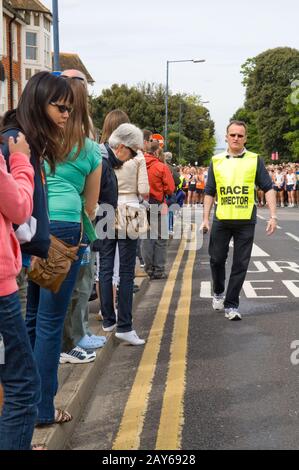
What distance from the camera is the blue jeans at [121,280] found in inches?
246

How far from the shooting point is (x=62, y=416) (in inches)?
161

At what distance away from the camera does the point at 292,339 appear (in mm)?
6598

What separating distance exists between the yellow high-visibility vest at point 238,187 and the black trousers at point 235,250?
13 cm

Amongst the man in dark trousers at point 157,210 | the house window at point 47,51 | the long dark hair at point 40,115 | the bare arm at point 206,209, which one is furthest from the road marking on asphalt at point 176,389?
the house window at point 47,51

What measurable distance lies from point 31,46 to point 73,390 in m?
47.0

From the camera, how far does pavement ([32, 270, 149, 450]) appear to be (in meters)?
3.86

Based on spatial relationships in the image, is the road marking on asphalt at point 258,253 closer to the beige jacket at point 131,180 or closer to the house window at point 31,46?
the beige jacket at point 131,180

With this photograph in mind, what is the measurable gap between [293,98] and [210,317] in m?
52.8

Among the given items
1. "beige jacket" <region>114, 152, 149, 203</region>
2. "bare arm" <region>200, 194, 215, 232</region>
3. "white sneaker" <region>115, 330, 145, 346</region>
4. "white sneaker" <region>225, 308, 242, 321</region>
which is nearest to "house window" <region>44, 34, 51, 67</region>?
"bare arm" <region>200, 194, 215, 232</region>

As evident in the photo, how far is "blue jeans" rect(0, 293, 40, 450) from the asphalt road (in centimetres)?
102

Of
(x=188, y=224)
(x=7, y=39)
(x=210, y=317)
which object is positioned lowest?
(x=188, y=224)

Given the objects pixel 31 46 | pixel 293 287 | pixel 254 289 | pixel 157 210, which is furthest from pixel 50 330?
pixel 31 46
